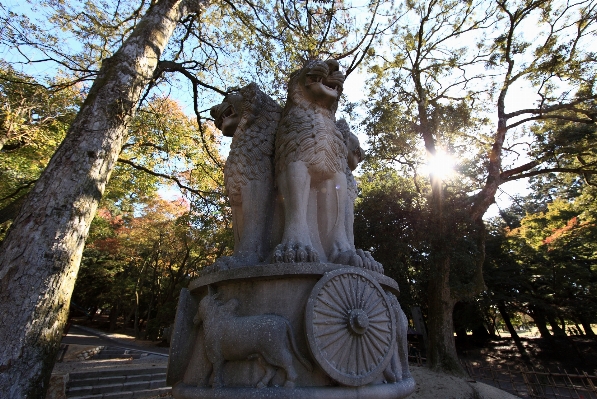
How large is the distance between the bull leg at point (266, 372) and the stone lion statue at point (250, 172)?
85cm

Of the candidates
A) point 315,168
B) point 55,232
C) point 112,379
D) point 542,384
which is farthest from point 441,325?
point 55,232

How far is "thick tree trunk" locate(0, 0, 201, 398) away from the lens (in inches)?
135

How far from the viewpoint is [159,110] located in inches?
378

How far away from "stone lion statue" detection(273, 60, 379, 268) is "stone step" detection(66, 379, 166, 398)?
309 inches

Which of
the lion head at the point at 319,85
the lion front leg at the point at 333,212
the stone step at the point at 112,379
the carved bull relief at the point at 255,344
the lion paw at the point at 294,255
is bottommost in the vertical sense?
the stone step at the point at 112,379

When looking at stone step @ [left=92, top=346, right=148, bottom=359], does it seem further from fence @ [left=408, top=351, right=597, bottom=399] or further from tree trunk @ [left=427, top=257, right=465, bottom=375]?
tree trunk @ [left=427, top=257, right=465, bottom=375]

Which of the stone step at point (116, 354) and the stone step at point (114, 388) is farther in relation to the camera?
the stone step at point (116, 354)

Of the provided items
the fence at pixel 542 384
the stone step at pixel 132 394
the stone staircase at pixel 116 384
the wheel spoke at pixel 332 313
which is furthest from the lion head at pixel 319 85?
the fence at pixel 542 384

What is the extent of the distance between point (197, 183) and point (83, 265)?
55.7 ft

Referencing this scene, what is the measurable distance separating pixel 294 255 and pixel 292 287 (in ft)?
0.82

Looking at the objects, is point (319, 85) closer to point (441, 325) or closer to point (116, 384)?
point (116, 384)

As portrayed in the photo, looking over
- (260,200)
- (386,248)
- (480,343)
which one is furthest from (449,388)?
(480,343)

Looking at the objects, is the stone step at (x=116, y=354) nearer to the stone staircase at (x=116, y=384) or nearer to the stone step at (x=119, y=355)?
the stone step at (x=119, y=355)

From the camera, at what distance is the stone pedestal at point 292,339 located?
7.29ft
